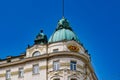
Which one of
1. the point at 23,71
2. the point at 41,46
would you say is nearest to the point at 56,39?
the point at 41,46

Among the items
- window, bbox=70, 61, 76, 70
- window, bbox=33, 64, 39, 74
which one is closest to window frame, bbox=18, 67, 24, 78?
window, bbox=33, 64, 39, 74

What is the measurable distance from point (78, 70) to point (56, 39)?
801cm

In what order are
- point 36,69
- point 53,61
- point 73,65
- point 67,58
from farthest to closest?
point 36,69, point 53,61, point 73,65, point 67,58

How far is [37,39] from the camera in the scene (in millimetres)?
87812

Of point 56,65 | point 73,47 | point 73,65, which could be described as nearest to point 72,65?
point 73,65

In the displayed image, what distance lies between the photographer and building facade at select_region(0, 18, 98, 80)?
82250 millimetres

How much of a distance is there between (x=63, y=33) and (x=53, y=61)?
6.75m

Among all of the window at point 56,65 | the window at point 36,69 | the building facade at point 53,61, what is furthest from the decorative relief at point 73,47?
the window at point 36,69

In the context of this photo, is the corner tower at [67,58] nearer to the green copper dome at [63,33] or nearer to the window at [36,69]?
the green copper dome at [63,33]

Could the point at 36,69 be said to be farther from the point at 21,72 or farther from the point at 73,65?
the point at 73,65

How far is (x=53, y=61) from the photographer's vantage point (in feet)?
273

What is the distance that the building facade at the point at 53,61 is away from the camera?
8225 centimetres

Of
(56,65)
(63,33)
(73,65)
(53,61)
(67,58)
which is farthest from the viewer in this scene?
(63,33)

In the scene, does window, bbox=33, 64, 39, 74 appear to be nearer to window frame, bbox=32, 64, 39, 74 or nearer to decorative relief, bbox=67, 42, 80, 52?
window frame, bbox=32, 64, 39, 74
